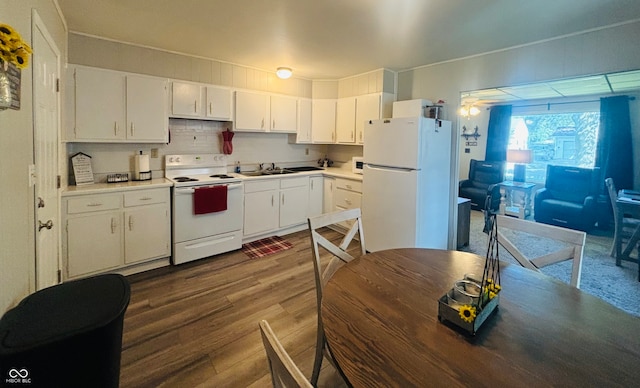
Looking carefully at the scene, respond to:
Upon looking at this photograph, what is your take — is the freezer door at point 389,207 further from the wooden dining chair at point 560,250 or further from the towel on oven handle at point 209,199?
the towel on oven handle at point 209,199

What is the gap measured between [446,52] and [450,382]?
11.2 ft

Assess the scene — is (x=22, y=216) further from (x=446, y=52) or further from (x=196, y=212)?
(x=446, y=52)

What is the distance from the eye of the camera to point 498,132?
6.60 meters

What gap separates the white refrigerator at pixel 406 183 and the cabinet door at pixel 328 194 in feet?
3.05

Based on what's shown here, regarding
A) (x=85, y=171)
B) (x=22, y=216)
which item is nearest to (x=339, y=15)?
(x=22, y=216)

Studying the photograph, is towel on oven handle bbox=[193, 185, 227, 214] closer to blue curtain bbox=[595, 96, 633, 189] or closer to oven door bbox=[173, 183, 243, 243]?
oven door bbox=[173, 183, 243, 243]

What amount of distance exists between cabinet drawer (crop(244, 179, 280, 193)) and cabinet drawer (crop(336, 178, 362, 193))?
931mm

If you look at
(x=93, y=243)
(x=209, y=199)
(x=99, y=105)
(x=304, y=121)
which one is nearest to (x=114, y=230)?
(x=93, y=243)

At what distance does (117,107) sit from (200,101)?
90cm

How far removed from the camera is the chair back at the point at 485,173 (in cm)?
637

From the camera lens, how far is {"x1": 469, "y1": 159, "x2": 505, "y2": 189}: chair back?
251 inches

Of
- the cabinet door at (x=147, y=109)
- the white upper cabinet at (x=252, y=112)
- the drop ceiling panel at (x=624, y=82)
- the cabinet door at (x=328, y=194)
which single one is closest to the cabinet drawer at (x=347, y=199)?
the cabinet door at (x=328, y=194)

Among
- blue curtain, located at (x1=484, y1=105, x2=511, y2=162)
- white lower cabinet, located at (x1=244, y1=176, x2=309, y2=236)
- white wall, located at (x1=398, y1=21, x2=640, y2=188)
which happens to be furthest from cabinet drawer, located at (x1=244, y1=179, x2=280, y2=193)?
blue curtain, located at (x1=484, y1=105, x2=511, y2=162)

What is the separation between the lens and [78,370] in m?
1.06
